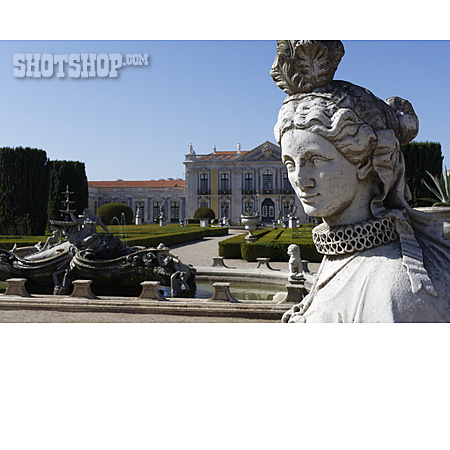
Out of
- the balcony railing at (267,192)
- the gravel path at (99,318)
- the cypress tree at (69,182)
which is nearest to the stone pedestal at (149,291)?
the gravel path at (99,318)

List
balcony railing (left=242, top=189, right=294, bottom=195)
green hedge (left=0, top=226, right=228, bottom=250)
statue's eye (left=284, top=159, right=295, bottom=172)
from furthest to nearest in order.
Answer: balcony railing (left=242, top=189, right=294, bottom=195)
green hedge (left=0, top=226, right=228, bottom=250)
statue's eye (left=284, top=159, right=295, bottom=172)

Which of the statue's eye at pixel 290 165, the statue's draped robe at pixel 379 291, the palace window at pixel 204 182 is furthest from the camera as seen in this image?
the palace window at pixel 204 182

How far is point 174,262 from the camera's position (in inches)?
259

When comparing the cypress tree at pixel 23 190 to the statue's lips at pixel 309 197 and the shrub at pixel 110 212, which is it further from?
the statue's lips at pixel 309 197

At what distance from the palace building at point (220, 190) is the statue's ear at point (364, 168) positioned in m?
44.9

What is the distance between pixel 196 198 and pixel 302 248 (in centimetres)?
3710

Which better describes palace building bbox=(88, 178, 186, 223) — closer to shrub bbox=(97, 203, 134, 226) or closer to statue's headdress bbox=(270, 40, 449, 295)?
shrub bbox=(97, 203, 134, 226)

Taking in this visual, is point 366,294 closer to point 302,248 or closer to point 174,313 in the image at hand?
point 174,313

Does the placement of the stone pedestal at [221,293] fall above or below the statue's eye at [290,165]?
below

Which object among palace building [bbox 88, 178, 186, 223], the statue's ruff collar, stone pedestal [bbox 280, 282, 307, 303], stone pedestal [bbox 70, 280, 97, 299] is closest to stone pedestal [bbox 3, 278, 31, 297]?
stone pedestal [bbox 70, 280, 97, 299]

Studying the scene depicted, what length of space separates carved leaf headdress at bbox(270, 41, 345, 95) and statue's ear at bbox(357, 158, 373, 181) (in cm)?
31

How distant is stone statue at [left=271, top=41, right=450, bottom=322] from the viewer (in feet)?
4.16

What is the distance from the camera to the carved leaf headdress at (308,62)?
1355 mm

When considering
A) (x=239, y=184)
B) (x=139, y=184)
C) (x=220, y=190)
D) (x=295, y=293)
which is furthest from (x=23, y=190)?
(x=239, y=184)
